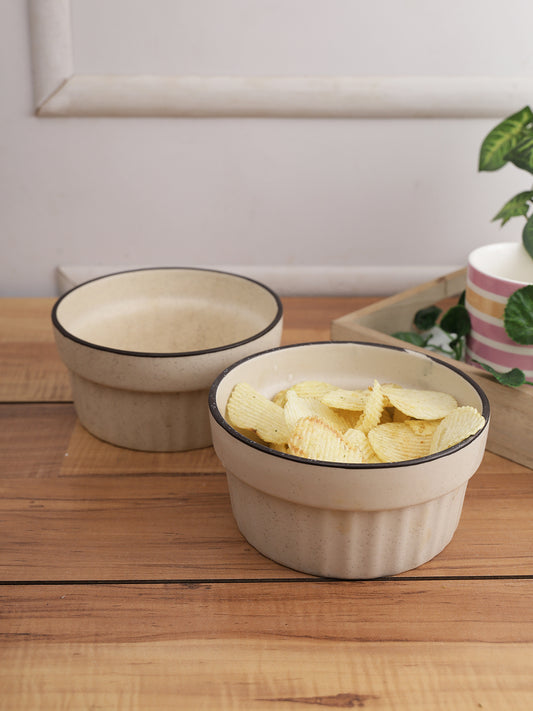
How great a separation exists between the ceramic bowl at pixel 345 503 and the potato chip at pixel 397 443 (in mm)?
37

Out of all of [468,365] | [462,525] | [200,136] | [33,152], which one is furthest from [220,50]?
[462,525]

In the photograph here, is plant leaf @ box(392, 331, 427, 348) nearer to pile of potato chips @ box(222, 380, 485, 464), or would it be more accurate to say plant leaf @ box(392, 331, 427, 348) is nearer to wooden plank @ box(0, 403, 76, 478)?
pile of potato chips @ box(222, 380, 485, 464)

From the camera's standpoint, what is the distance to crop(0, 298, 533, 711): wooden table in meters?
0.41

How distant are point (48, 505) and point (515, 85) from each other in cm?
76

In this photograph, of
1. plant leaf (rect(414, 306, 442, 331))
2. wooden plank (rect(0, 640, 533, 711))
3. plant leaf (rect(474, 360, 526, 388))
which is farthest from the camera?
plant leaf (rect(414, 306, 442, 331))

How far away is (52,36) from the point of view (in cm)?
91

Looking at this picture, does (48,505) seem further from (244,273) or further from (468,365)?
(244,273)

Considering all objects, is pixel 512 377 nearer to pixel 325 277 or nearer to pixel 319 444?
pixel 319 444

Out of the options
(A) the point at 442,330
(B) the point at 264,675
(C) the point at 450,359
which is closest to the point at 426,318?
(A) the point at 442,330

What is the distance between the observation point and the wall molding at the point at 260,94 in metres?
0.93

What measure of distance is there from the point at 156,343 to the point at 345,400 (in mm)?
274

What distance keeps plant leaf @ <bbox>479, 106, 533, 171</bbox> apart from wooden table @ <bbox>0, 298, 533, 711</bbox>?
0.31 metres

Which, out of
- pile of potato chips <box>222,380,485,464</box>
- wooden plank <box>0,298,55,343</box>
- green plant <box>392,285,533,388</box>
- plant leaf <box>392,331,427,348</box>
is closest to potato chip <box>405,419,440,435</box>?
pile of potato chips <box>222,380,485,464</box>

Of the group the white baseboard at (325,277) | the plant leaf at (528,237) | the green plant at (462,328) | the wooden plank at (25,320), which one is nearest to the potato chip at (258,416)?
the green plant at (462,328)
